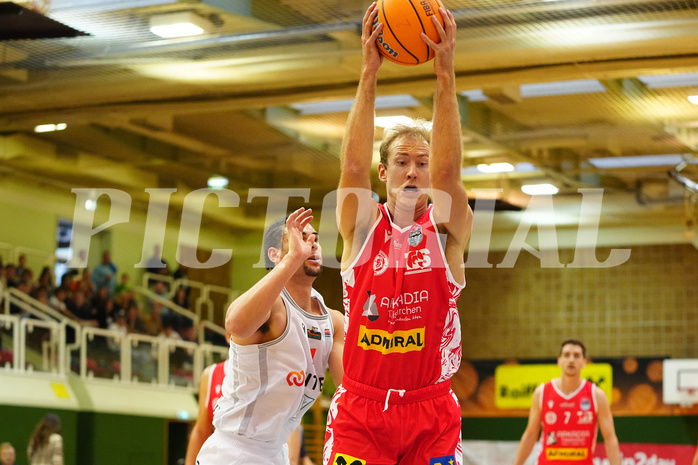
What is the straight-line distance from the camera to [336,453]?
410 cm

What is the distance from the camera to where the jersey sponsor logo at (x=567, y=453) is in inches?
413

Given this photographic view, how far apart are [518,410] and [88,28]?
1413 centimetres

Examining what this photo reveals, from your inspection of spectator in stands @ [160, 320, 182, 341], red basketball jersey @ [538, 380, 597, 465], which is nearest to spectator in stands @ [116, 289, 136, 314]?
spectator in stands @ [160, 320, 182, 341]

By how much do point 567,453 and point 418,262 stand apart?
7.25 metres

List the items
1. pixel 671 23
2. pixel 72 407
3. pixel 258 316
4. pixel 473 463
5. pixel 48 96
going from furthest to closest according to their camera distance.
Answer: pixel 473 463 < pixel 72 407 < pixel 48 96 < pixel 671 23 < pixel 258 316

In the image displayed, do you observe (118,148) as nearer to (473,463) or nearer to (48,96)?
(48,96)

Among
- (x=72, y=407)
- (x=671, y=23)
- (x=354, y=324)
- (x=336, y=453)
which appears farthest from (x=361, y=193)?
(x=72, y=407)

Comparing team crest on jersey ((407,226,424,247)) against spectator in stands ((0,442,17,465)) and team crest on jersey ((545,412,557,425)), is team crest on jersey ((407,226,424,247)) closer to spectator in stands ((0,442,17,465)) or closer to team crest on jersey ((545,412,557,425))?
team crest on jersey ((545,412,557,425))

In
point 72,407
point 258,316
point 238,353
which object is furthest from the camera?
point 72,407

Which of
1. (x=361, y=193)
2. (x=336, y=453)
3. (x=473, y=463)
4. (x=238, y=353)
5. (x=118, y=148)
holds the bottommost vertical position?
(x=473, y=463)

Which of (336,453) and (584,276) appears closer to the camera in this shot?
(336,453)

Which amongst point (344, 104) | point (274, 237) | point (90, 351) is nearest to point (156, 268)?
point (90, 351)

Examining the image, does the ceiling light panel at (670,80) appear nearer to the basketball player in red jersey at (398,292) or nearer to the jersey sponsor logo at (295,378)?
the jersey sponsor logo at (295,378)

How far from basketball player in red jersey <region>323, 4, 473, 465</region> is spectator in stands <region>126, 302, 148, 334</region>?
16.1m
